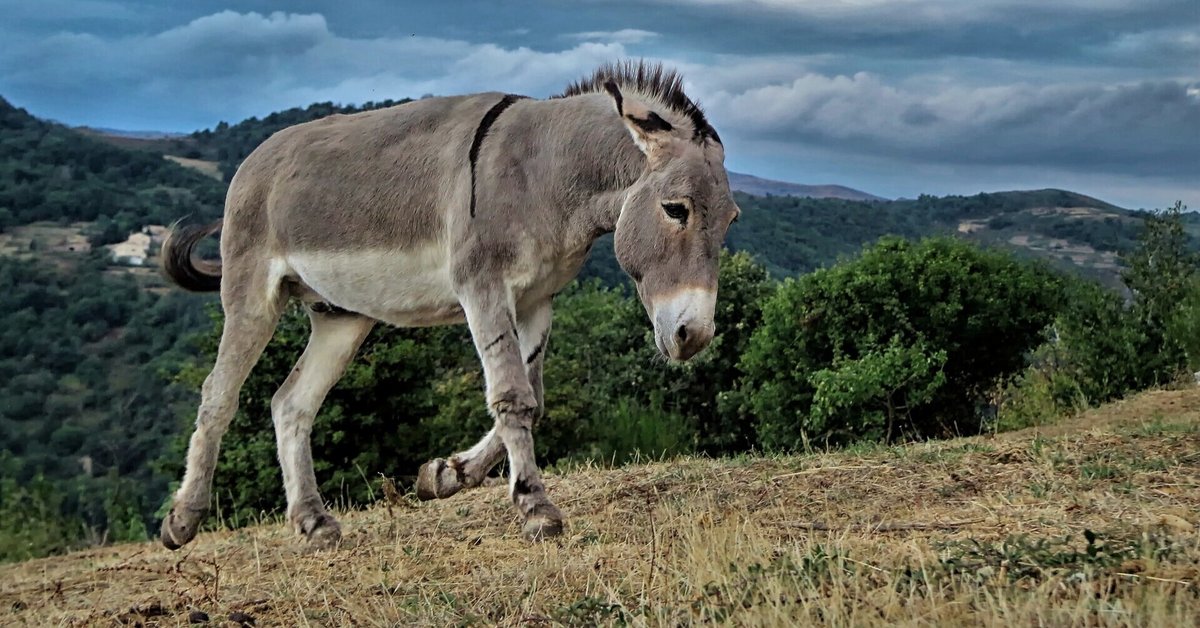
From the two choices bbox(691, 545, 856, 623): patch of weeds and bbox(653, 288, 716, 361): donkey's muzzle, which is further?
bbox(653, 288, 716, 361): donkey's muzzle

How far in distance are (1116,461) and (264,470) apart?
42.5 feet

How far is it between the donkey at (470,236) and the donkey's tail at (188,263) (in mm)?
980

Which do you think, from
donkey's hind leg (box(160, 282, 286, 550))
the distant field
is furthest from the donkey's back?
the distant field

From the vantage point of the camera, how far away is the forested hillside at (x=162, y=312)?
21.6m

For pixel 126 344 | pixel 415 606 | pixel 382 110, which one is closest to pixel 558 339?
pixel 382 110

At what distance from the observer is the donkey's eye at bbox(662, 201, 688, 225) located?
6004 millimetres

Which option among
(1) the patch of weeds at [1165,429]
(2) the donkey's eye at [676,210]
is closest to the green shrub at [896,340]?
(1) the patch of weeds at [1165,429]

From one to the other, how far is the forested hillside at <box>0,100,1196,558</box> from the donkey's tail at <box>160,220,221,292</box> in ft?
0.66

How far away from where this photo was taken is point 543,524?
6129 millimetres

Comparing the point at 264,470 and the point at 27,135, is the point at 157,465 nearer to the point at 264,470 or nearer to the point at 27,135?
the point at 264,470

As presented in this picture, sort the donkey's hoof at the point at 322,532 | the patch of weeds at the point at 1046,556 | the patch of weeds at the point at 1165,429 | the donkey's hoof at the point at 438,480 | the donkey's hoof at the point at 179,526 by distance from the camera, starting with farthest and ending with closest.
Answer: the patch of weeds at the point at 1165,429
the donkey's hoof at the point at 179,526
the donkey's hoof at the point at 322,532
the donkey's hoof at the point at 438,480
the patch of weeds at the point at 1046,556

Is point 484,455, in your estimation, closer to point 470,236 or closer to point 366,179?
point 470,236

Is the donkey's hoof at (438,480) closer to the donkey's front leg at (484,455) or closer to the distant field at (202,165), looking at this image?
the donkey's front leg at (484,455)

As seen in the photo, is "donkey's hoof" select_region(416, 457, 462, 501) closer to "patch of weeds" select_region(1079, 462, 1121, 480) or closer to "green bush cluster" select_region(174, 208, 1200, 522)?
"patch of weeds" select_region(1079, 462, 1121, 480)
